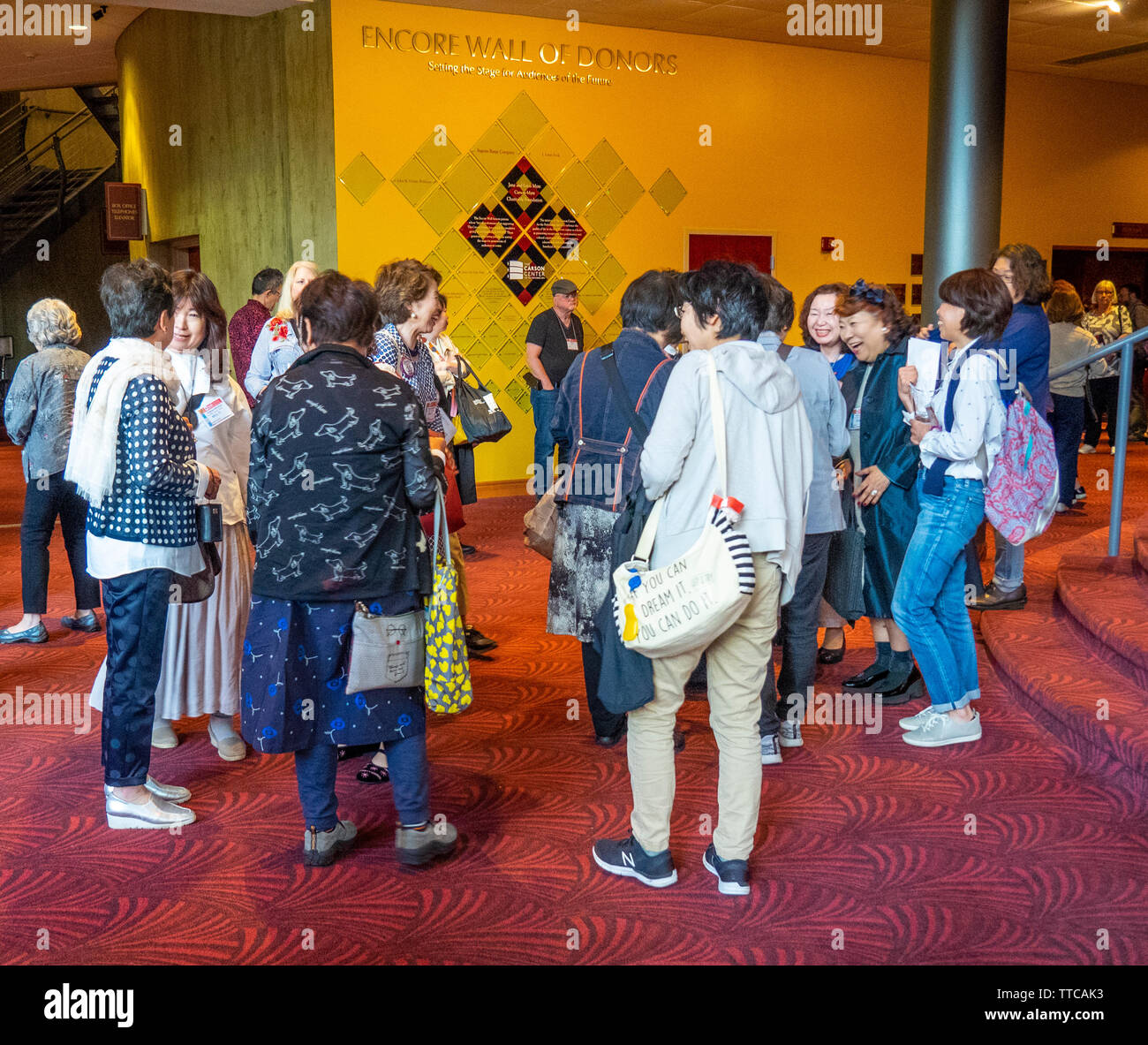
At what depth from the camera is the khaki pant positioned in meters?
2.81

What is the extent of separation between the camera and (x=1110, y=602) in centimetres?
485

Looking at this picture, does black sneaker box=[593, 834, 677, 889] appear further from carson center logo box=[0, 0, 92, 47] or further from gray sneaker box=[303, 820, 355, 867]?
carson center logo box=[0, 0, 92, 47]

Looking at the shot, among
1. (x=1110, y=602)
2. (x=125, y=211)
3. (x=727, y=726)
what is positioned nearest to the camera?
(x=727, y=726)

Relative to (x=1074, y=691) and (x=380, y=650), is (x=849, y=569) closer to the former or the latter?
(x=1074, y=691)

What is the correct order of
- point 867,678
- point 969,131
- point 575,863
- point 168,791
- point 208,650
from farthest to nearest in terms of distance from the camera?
point 969,131 → point 867,678 → point 208,650 → point 168,791 → point 575,863

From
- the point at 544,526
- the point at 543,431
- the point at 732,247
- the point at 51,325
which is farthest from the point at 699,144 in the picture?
the point at 544,526

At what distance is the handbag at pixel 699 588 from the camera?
8.46 feet

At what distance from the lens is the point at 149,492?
10.3ft

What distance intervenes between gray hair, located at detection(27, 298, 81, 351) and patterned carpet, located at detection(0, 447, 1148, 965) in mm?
2009

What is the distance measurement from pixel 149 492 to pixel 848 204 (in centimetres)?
894

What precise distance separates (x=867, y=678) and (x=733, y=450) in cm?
209

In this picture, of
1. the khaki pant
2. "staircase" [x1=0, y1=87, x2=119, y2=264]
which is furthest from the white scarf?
"staircase" [x1=0, y1=87, x2=119, y2=264]

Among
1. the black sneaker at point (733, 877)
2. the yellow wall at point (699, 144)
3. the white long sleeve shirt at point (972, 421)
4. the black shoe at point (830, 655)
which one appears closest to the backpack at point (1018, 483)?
the white long sleeve shirt at point (972, 421)

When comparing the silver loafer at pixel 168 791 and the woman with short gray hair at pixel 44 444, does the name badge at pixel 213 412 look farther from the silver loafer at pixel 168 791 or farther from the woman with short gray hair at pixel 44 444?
the woman with short gray hair at pixel 44 444
